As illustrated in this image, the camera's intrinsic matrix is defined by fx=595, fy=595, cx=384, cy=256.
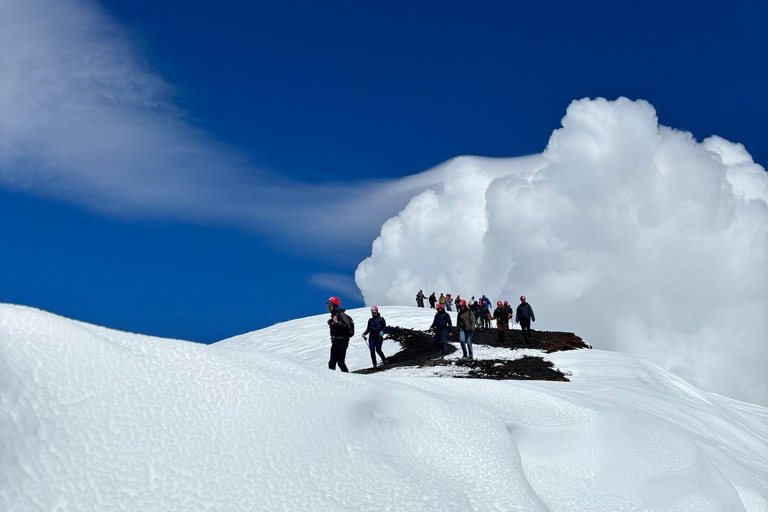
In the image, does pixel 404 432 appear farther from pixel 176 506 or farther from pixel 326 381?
pixel 176 506

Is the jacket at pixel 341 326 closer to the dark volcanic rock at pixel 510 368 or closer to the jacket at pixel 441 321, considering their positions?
the dark volcanic rock at pixel 510 368

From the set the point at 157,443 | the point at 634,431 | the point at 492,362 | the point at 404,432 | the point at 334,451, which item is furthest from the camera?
the point at 492,362

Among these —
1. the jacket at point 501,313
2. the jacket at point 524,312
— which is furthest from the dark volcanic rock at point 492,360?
the jacket at point 524,312

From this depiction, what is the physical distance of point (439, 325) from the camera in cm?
2188

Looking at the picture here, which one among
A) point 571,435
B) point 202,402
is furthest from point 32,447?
point 571,435

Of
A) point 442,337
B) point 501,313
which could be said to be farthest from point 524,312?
point 442,337

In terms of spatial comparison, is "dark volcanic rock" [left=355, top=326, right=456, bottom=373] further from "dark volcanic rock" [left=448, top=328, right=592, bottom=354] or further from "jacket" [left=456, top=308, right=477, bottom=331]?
"jacket" [left=456, top=308, right=477, bottom=331]

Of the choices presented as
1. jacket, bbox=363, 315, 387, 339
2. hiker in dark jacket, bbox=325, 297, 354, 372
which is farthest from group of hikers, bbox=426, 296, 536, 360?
hiker in dark jacket, bbox=325, 297, 354, 372

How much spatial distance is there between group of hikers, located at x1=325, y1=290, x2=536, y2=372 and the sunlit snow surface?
8.08 metres

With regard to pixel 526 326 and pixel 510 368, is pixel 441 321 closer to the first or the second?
pixel 510 368

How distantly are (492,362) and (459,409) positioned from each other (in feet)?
57.0

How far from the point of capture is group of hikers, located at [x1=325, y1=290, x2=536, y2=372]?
13.1 meters

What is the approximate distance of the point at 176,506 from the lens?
245 cm

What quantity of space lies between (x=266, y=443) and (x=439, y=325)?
753 inches
